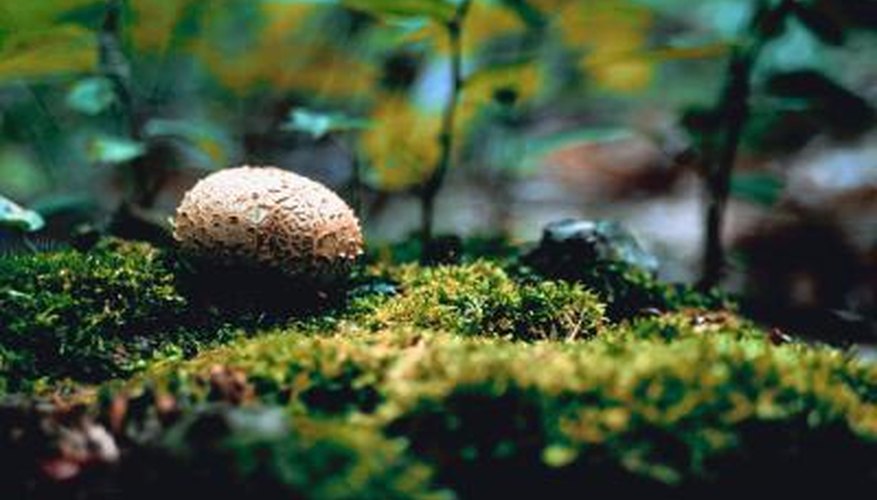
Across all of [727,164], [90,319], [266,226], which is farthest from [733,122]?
[90,319]

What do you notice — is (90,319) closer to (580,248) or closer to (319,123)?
(319,123)

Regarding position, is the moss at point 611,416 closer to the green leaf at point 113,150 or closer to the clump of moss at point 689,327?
the clump of moss at point 689,327

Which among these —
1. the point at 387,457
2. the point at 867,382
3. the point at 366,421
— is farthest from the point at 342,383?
the point at 867,382

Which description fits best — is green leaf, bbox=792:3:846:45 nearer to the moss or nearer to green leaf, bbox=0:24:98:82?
the moss

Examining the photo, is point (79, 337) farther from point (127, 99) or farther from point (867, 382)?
point (867, 382)

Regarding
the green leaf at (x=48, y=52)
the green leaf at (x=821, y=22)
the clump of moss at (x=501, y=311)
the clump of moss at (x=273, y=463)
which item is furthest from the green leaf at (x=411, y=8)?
the clump of moss at (x=273, y=463)

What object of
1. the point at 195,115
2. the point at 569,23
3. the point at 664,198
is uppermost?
the point at 569,23
